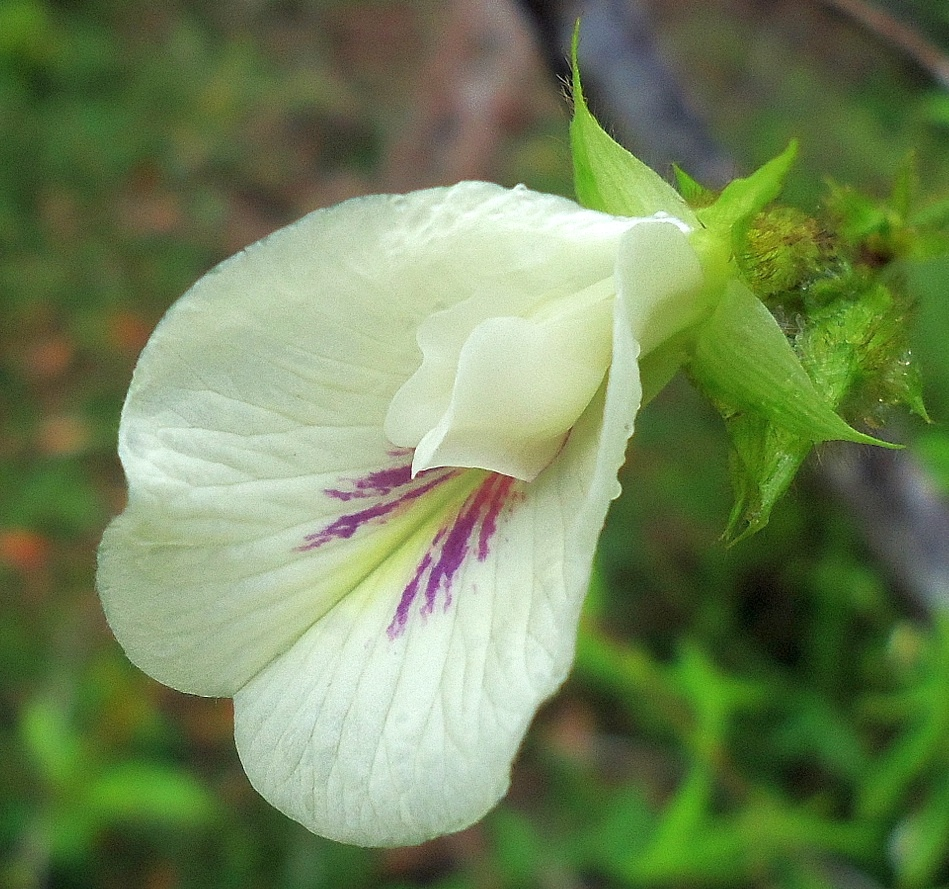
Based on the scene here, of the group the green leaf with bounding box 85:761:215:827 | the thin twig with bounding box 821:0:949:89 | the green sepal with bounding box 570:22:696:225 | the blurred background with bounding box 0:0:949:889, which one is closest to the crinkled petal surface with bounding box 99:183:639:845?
the green sepal with bounding box 570:22:696:225

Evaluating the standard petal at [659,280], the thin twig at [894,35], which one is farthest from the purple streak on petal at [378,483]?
the thin twig at [894,35]

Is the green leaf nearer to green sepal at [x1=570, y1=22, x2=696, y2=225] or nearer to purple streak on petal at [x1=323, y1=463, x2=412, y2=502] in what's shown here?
purple streak on petal at [x1=323, y1=463, x2=412, y2=502]

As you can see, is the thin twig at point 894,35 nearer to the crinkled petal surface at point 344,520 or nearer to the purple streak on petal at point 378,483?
the crinkled petal surface at point 344,520

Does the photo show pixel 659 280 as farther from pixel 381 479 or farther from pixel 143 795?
pixel 143 795

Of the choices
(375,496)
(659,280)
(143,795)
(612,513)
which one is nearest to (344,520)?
(375,496)

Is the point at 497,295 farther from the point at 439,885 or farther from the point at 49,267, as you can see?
the point at 49,267

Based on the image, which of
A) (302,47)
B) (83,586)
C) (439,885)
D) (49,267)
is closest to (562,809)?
(439,885)
